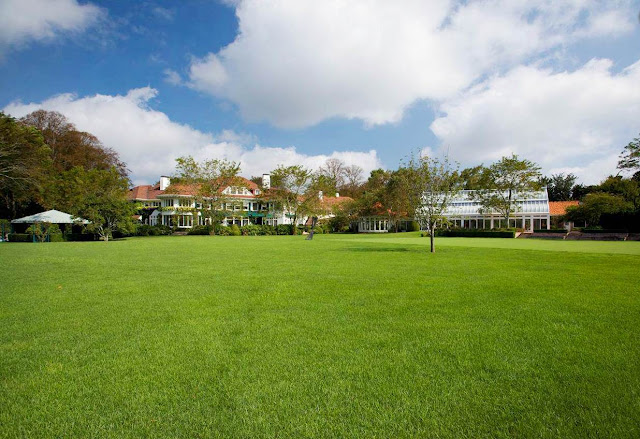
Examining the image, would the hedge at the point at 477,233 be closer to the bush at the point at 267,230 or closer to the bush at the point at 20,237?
the bush at the point at 267,230

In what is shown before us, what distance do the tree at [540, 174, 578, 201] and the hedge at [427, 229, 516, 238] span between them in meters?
40.4

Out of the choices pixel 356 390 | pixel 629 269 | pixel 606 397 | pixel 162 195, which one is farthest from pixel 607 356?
pixel 162 195

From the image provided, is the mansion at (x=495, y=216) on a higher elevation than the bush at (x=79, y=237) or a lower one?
higher

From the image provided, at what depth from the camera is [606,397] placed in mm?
3475

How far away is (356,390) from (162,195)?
57.6 m

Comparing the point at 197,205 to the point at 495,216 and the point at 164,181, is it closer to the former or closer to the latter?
the point at 164,181

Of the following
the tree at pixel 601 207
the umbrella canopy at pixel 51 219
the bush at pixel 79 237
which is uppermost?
the tree at pixel 601 207

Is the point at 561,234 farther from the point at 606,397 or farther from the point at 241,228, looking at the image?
the point at 606,397

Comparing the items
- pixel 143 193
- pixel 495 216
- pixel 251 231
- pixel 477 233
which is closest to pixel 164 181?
pixel 143 193

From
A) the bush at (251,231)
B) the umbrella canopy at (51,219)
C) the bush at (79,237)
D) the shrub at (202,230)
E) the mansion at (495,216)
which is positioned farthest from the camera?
the mansion at (495,216)

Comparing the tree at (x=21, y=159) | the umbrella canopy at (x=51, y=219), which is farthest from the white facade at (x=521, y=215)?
the tree at (x=21, y=159)

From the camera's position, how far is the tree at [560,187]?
7288cm

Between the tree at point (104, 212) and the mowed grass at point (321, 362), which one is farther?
the tree at point (104, 212)

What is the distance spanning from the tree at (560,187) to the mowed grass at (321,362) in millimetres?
76763
